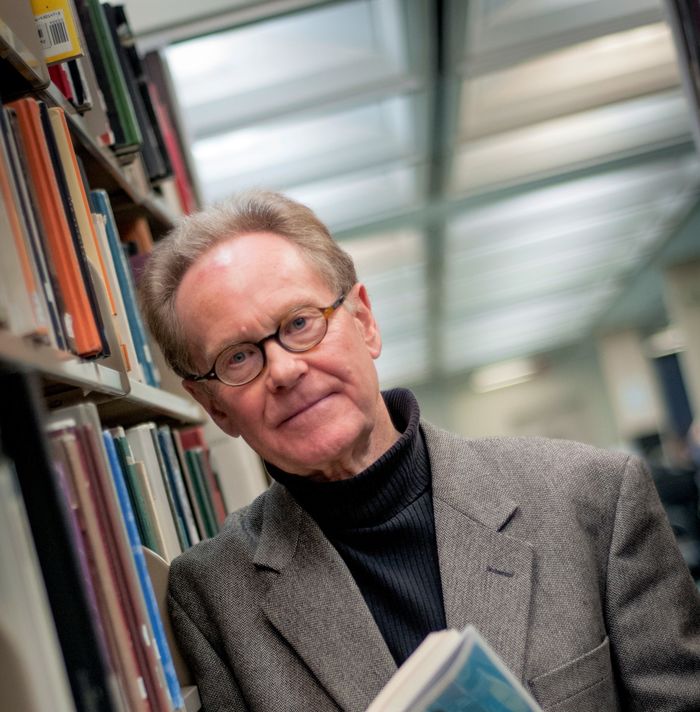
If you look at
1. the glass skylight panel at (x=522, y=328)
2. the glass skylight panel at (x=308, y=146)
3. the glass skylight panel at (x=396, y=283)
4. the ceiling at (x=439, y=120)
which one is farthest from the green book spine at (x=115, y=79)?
the glass skylight panel at (x=522, y=328)

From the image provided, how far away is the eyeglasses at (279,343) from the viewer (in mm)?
1584

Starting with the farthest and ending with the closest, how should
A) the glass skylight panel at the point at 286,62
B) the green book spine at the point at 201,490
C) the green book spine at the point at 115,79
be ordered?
the glass skylight panel at the point at 286,62 < the green book spine at the point at 201,490 < the green book spine at the point at 115,79

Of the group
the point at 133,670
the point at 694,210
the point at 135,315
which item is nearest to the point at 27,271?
the point at 133,670

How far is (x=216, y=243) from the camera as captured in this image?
168cm

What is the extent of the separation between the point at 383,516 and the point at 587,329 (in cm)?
1596

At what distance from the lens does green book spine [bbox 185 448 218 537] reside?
2.13 m

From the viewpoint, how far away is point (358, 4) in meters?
3.91

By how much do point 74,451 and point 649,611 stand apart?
0.93 metres

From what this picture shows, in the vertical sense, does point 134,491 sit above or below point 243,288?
below

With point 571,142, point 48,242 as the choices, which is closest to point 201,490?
point 48,242

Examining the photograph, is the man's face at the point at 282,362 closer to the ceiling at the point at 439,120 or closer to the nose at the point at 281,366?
the nose at the point at 281,366

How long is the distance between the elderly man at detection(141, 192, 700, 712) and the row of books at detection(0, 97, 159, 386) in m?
0.23

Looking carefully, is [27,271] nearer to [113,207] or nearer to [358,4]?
[113,207]

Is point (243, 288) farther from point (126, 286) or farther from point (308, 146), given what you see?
point (308, 146)
